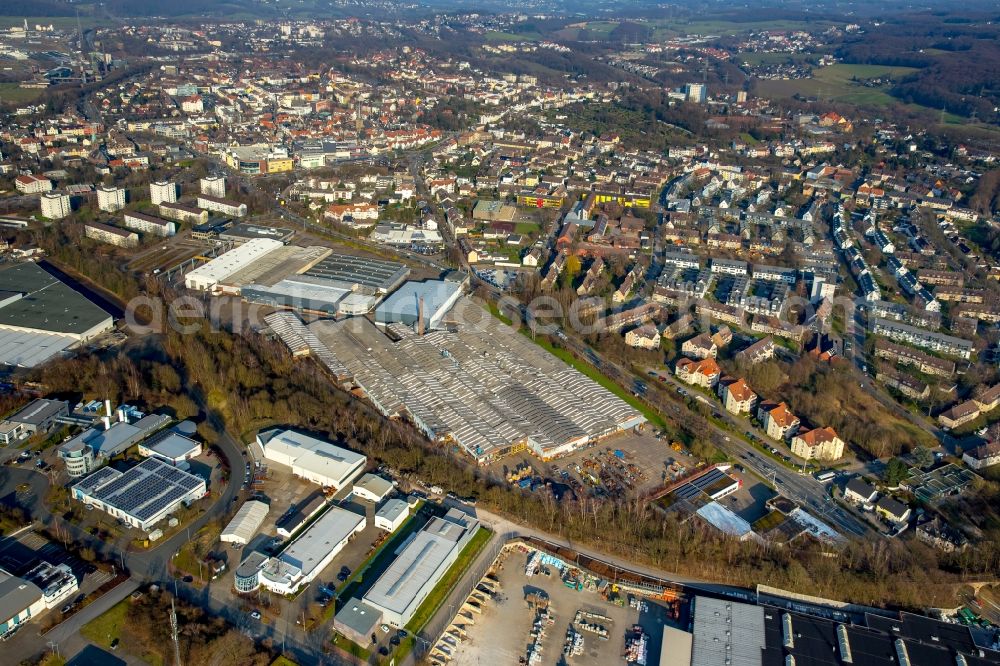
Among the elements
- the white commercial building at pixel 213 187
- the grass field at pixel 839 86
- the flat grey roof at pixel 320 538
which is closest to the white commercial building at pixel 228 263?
the white commercial building at pixel 213 187

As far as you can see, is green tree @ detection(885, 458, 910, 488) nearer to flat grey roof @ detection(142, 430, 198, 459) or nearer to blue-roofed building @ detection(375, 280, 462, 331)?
blue-roofed building @ detection(375, 280, 462, 331)

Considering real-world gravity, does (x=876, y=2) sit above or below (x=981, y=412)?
above

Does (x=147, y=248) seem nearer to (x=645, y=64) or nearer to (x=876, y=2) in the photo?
(x=645, y=64)

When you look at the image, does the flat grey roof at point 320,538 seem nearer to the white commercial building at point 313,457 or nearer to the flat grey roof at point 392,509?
the flat grey roof at point 392,509

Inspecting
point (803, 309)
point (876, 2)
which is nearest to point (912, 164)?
point (803, 309)

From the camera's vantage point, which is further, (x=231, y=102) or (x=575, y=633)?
(x=231, y=102)
